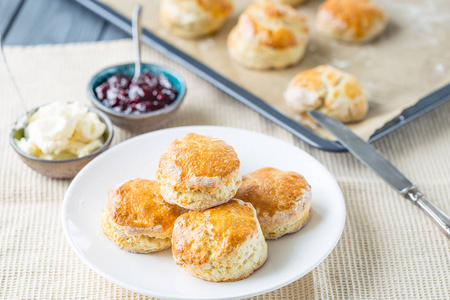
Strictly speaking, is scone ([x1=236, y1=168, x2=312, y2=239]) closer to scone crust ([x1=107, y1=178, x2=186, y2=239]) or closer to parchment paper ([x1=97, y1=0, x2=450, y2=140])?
scone crust ([x1=107, y1=178, x2=186, y2=239])

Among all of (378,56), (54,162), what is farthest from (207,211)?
(378,56)

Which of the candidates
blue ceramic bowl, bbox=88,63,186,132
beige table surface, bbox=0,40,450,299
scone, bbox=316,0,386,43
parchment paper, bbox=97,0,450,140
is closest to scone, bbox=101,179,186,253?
beige table surface, bbox=0,40,450,299

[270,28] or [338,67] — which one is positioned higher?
[270,28]

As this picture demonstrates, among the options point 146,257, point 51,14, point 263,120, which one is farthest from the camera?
point 51,14

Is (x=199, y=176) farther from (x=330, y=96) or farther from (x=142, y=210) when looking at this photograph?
(x=330, y=96)

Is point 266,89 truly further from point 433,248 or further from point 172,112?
point 433,248

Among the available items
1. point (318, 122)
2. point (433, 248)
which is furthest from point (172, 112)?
point (433, 248)
